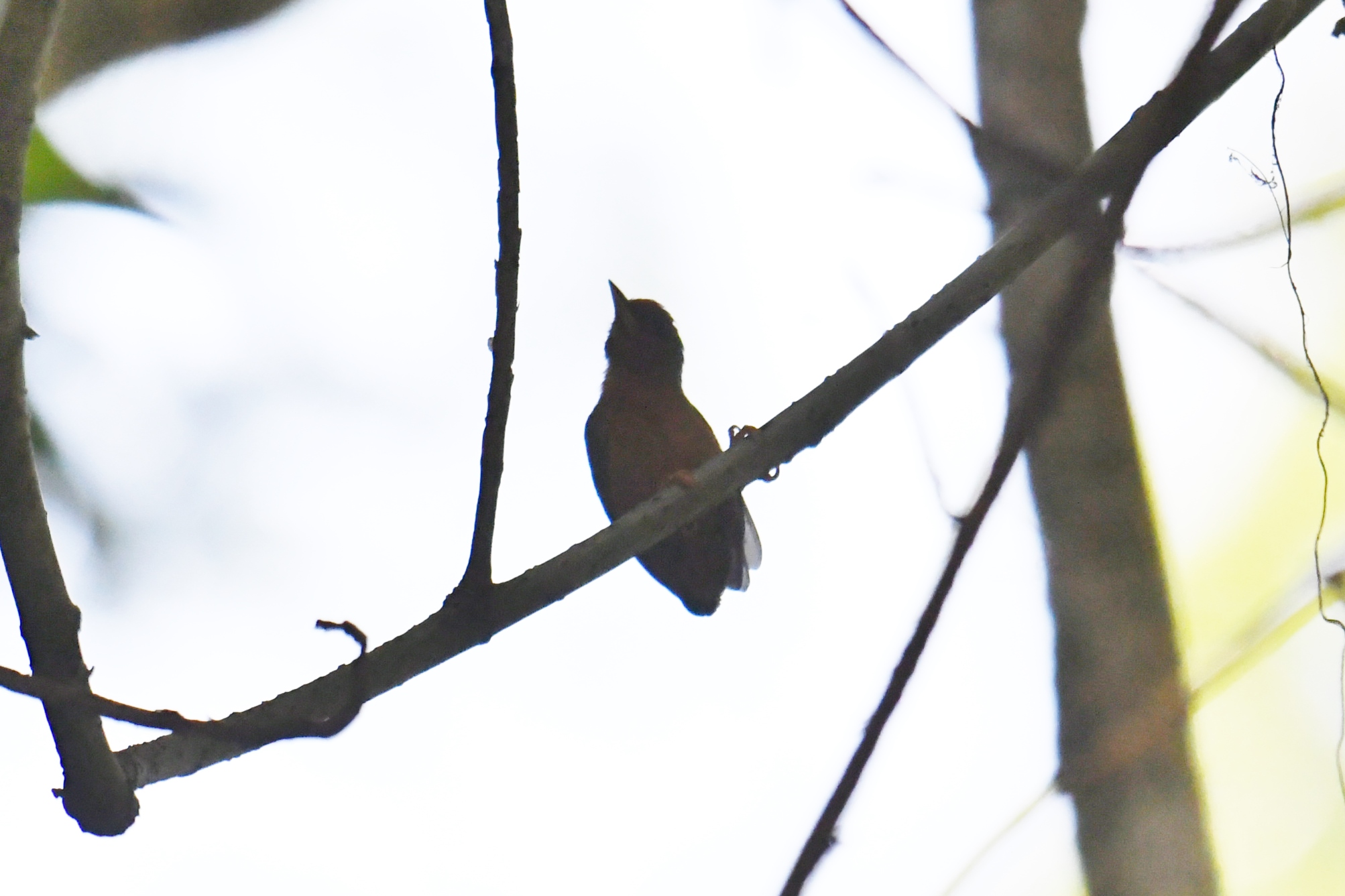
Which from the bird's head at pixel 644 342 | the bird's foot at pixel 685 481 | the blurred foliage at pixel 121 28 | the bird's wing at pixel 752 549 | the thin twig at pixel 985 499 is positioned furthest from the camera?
the bird's head at pixel 644 342

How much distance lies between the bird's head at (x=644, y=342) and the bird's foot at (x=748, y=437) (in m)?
0.66

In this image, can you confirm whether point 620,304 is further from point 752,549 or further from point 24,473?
point 24,473

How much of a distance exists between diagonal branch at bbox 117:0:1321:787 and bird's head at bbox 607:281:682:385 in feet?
Answer: 5.99

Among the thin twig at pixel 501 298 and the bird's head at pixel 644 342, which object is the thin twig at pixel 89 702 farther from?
the bird's head at pixel 644 342

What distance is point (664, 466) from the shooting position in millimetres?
3484

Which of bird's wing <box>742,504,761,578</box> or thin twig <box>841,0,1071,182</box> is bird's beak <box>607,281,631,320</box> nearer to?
bird's wing <box>742,504,761,578</box>

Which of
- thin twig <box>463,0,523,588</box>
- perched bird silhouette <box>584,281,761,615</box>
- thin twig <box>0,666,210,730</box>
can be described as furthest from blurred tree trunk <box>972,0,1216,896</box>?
perched bird silhouette <box>584,281,761,615</box>

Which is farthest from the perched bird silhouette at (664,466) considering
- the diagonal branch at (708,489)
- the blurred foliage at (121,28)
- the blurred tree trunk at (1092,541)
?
the blurred foliage at (121,28)

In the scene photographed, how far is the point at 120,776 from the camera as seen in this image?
1.90 metres

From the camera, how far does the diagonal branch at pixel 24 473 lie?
1.74m

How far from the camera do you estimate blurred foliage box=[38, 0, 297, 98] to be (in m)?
2.45

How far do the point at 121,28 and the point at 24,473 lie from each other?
140 centimetres

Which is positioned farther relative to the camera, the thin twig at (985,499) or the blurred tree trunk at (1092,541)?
the blurred tree trunk at (1092,541)

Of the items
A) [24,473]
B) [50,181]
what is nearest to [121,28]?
[50,181]
